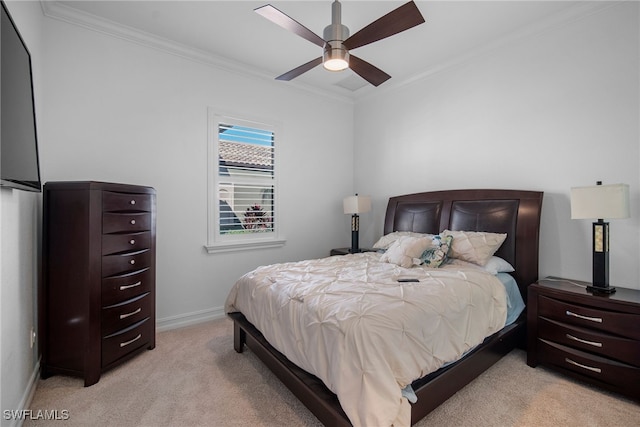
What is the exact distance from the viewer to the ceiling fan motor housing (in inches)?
84.2

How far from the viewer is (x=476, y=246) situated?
264 cm

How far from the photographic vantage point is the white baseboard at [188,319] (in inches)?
120

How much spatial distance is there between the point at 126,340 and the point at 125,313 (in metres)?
0.21

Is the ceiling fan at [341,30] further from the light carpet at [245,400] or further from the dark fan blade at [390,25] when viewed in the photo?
the light carpet at [245,400]

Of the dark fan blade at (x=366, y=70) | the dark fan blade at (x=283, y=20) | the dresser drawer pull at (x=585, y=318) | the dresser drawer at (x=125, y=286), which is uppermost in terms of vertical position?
the dark fan blade at (x=283, y=20)

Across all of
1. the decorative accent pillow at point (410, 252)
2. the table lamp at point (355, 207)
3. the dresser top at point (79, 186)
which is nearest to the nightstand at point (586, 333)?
the decorative accent pillow at point (410, 252)

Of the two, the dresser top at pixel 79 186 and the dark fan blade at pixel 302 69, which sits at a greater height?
the dark fan blade at pixel 302 69

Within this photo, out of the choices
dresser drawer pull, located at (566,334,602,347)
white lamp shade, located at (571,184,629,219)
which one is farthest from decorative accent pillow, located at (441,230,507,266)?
dresser drawer pull, located at (566,334,602,347)

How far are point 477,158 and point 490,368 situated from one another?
6.85 feet

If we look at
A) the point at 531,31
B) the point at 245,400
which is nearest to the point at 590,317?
the point at 245,400

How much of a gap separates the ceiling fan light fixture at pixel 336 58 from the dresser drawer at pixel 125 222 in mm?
1968

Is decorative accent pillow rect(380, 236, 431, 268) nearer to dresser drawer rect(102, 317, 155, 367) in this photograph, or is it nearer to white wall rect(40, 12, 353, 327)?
white wall rect(40, 12, 353, 327)

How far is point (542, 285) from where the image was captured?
234 cm

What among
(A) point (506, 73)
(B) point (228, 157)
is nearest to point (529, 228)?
(A) point (506, 73)
